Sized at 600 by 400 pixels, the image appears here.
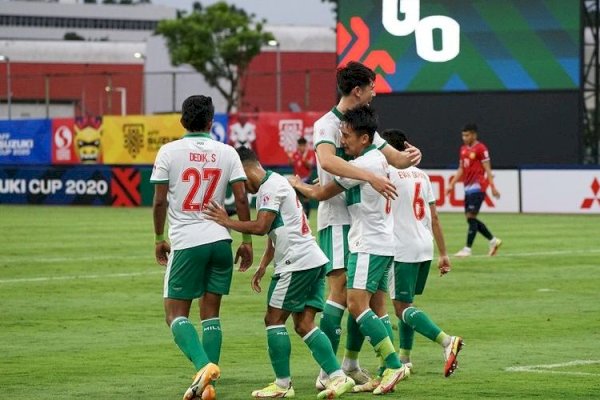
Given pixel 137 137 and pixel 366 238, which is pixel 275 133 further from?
pixel 366 238

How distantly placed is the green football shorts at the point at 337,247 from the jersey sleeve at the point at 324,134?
2.22 ft

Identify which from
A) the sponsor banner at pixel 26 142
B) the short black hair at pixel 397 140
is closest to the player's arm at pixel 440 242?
the short black hair at pixel 397 140

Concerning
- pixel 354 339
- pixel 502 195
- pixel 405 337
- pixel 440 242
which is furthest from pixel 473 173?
pixel 354 339

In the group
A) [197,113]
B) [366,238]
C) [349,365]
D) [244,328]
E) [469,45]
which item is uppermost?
[469,45]

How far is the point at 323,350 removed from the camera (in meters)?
10.7

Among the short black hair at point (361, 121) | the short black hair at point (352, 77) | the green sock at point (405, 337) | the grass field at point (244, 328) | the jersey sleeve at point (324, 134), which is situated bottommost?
the grass field at point (244, 328)

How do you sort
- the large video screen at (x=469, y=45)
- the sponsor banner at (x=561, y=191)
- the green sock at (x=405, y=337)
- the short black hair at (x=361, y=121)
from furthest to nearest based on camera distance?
the large video screen at (x=469, y=45)
the sponsor banner at (x=561, y=191)
the green sock at (x=405, y=337)
the short black hair at (x=361, y=121)

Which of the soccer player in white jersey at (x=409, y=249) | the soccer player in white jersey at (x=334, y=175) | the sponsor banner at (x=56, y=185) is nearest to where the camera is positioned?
the soccer player in white jersey at (x=334, y=175)

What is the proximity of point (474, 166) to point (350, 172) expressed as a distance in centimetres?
1599

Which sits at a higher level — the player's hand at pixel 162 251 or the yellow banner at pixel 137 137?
the player's hand at pixel 162 251

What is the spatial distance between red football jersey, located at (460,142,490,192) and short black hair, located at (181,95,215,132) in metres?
16.0

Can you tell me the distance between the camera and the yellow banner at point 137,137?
48000 mm

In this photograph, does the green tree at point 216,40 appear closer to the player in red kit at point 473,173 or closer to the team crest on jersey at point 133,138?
the team crest on jersey at point 133,138

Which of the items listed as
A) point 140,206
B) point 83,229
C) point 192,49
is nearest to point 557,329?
point 83,229
